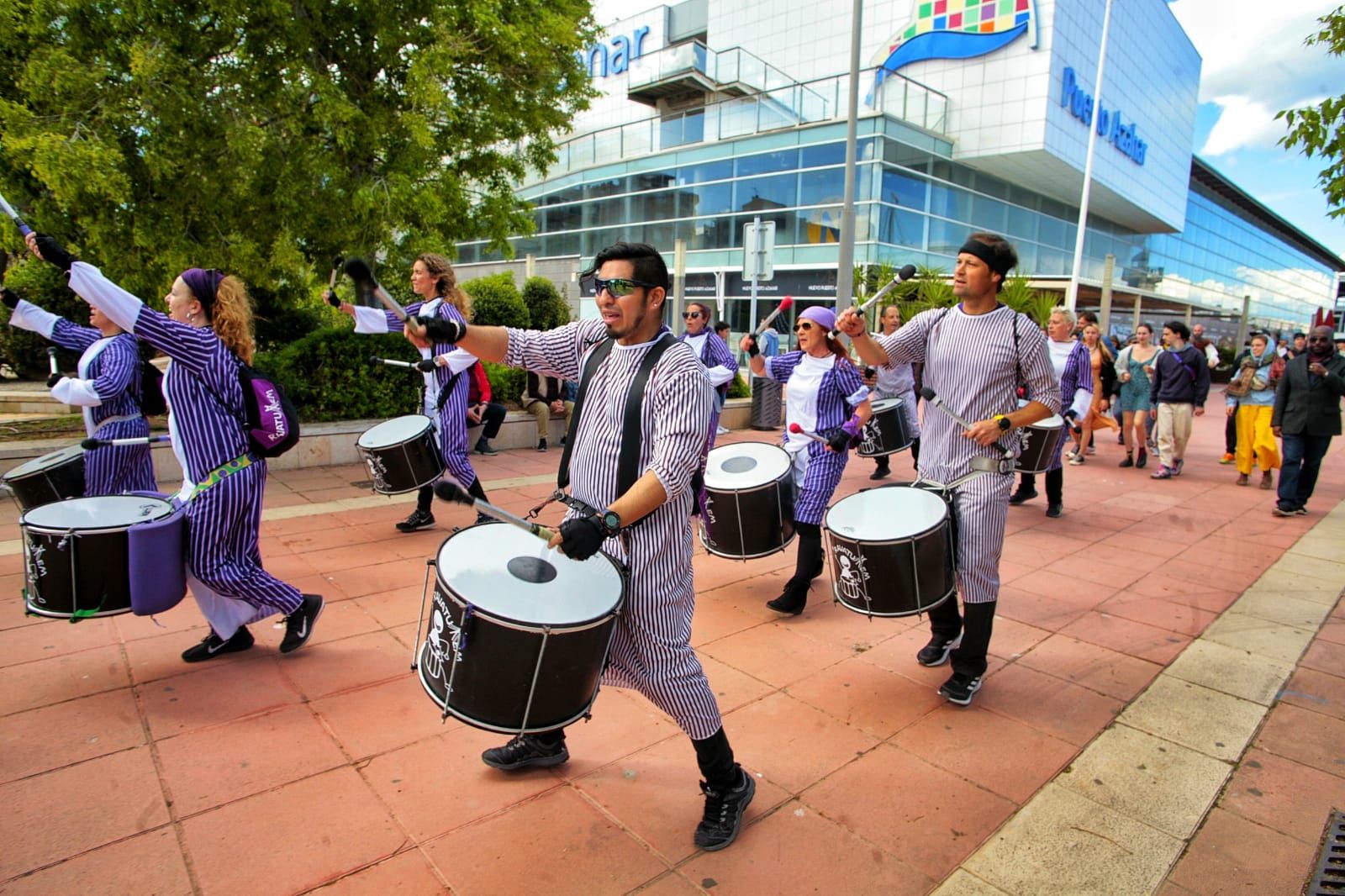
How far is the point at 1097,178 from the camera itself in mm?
30953

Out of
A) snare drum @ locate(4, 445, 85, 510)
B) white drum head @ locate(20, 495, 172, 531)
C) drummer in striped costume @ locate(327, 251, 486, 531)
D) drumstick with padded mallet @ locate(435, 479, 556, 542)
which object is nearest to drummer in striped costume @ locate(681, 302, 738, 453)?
drummer in striped costume @ locate(327, 251, 486, 531)

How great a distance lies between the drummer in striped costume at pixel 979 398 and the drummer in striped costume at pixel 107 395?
12.6 ft

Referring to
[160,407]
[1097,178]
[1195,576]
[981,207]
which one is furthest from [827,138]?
[160,407]

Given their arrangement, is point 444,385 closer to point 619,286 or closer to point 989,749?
point 619,286

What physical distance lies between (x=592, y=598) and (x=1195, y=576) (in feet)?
17.5

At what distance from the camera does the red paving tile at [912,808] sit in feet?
8.91

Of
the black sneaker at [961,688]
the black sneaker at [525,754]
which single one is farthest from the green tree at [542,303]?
the black sneaker at [525,754]

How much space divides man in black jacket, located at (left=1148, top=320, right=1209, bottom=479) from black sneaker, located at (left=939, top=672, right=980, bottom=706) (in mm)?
7584

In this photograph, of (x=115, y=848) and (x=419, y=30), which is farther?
(x=419, y=30)

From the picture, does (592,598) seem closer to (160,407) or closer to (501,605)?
(501,605)

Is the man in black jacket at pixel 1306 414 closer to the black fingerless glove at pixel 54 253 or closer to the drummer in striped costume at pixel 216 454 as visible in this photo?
the drummer in striped costume at pixel 216 454

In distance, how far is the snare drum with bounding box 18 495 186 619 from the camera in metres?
3.41

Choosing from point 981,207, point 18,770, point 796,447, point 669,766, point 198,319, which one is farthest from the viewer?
point 981,207

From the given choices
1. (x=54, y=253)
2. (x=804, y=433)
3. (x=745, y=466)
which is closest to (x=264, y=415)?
(x=54, y=253)
